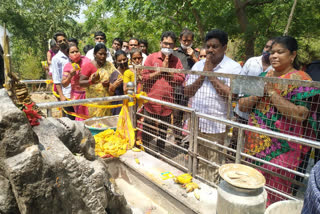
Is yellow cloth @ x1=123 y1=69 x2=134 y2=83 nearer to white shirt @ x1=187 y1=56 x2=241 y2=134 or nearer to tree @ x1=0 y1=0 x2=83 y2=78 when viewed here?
white shirt @ x1=187 y1=56 x2=241 y2=134

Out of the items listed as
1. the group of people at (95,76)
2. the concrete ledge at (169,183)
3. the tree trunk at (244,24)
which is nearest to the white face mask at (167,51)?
the group of people at (95,76)

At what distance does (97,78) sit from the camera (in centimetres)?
430

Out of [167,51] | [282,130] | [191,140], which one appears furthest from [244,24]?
[282,130]

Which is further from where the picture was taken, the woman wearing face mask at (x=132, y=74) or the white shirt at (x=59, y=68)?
the white shirt at (x=59, y=68)

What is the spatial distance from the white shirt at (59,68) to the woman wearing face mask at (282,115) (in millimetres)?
3628

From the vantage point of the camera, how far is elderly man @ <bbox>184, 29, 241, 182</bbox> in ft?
9.92

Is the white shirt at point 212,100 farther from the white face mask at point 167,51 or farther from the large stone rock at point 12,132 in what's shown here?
the large stone rock at point 12,132

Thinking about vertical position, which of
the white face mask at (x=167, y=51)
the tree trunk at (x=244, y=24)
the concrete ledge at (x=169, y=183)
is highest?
the tree trunk at (x=244, y=24)

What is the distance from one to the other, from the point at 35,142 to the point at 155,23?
35.8ft

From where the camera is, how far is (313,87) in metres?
2.11

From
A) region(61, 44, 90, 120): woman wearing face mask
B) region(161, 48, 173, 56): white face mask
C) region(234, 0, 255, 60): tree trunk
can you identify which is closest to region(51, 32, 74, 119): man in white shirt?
region(61, 44, 90, 120): woman wearing face mask

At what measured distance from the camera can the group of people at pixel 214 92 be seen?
2.33 m

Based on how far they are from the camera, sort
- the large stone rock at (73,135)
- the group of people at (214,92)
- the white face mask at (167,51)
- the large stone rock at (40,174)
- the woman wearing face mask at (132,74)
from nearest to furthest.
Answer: the large stone rock at (40,174) → the large stone rock at (73,135) → the group of people at (214,92) → the white face mask at (167,51) → the woman wearing face mask at (132,74)

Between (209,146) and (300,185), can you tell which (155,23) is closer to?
(209,146)
